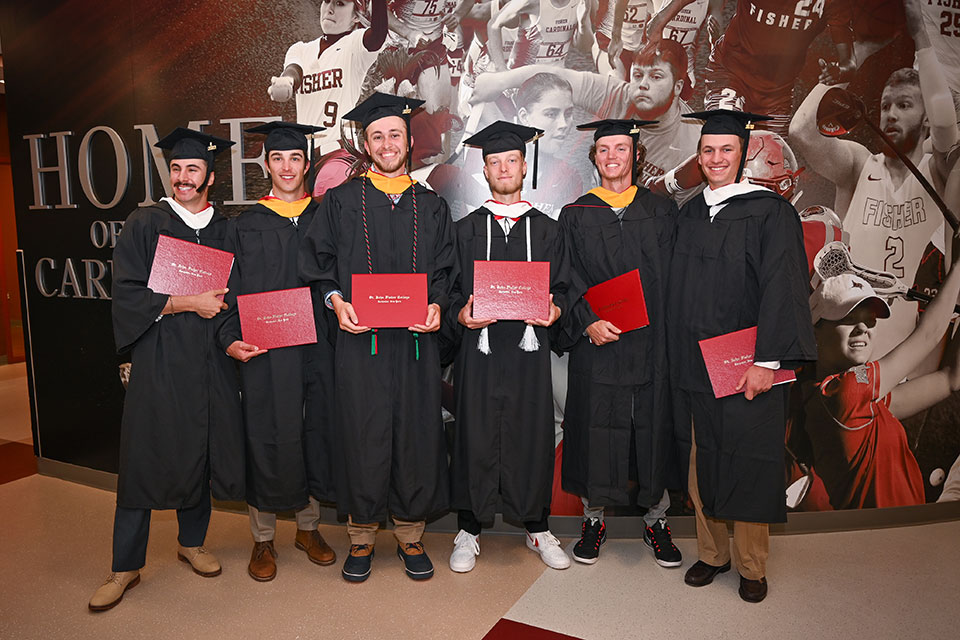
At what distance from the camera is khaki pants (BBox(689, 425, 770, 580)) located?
2703 mm

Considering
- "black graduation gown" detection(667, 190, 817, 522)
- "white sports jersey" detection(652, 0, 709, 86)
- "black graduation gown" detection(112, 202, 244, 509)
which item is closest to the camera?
"black graduation gown" detection(667, 190, 817, 522)

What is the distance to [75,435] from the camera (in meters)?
4.08

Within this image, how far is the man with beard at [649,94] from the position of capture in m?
3.16

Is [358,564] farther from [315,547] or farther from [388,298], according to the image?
[388,298]

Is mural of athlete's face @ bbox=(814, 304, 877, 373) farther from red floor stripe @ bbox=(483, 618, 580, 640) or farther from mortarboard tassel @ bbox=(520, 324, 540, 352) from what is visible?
red floor stripe @ bbox=(483, 618, 580, 640)

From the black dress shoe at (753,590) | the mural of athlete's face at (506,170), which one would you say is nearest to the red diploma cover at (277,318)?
the mural of athlete's face at (506,170)

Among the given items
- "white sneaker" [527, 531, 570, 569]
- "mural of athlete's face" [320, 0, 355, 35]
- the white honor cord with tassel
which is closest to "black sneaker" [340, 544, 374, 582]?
"white sneaker" [527, 531, 570, 569]

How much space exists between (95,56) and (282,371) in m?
2.66

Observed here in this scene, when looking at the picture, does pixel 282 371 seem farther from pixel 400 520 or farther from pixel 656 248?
pixel 656 248

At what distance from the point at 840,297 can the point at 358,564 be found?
9.60ft

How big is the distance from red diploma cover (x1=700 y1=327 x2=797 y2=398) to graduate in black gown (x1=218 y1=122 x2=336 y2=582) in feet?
5.86

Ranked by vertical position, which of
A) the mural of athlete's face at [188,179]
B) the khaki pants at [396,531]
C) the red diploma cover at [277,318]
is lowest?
the khaki pants at [396,531]

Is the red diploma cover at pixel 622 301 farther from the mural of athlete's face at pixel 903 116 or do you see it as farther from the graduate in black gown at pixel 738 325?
the mural of athlete's face at pixel 903 116

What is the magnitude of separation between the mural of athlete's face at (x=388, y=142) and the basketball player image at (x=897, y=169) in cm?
211
